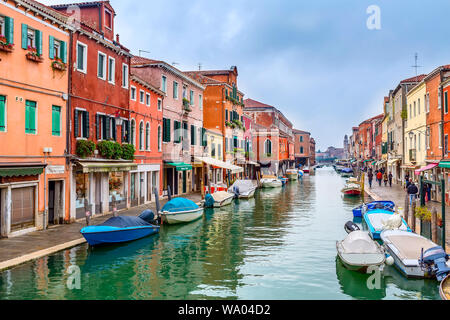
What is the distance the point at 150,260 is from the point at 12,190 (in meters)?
5.27

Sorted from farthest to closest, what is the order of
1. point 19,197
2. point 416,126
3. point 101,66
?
point 416,126
point 101,66
point 19,197

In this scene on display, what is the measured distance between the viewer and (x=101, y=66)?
769 inches

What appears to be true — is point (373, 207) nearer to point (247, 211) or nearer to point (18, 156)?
point (247, 211)

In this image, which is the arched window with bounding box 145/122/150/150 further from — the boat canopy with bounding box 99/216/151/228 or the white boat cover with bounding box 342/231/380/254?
the white boat cover with bounding box 342/231/380/254

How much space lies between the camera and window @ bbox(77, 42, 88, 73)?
17.6 meters

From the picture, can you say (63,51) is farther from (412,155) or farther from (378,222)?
(412,155)

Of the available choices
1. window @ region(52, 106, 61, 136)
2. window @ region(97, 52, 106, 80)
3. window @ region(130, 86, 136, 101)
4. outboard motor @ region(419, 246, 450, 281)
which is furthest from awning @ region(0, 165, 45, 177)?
outboard motor @ region(419, 246, 450, 281)

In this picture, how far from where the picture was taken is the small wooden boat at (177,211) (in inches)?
744

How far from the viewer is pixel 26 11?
14.3m

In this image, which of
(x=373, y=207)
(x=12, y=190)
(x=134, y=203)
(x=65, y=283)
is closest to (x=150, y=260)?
(x=65, y=283)

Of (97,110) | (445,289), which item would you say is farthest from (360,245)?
(97,110)

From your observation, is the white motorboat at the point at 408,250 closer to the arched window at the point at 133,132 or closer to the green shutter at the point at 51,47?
the green shutter at the point at 51,47

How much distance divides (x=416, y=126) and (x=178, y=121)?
58.3 ft

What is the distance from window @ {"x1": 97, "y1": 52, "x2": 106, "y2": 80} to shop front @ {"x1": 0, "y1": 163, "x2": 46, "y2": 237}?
19.4ft
